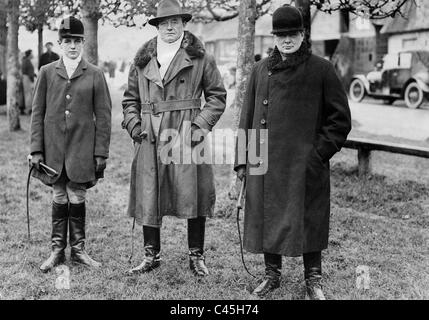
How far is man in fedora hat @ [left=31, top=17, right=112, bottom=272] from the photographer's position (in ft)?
15.4

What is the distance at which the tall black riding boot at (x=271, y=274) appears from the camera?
4.26 meters

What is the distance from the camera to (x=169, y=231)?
6.03 metres

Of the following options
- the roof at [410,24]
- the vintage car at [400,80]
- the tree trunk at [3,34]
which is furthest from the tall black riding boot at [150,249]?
the roof at [410,24]

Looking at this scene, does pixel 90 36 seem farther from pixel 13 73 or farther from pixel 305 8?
pixel 305 8

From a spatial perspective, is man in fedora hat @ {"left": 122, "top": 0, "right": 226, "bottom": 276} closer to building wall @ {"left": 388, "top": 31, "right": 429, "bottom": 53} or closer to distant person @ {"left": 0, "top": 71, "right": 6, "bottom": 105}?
distant person @ {"left": 0, "top": 71, "right": 6, "bottom": 105}

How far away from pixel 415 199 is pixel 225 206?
2558mm

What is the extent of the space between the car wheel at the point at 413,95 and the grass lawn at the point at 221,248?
994cm

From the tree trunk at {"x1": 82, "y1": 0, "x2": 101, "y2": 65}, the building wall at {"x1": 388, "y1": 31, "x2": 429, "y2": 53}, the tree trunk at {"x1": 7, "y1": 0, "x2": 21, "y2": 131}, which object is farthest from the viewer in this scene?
the building wall at {"x1": 388, "y1": 31, "x2": 429, "y2": 53}

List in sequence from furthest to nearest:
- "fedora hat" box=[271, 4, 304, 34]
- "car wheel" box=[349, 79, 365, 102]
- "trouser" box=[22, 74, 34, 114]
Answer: "car wheel" box=[349, 79, 365, 102]
"trouser" box=[22, 74, 34, 114]
"fedora hat" box=[271, 4, 304, 34]

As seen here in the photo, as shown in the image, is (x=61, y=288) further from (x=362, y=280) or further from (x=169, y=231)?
(x=362, y=280)

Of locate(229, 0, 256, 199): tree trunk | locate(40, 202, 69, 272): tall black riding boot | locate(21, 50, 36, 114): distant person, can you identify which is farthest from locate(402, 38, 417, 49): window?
locate(40, 202, 69, 272): tall black riding boot

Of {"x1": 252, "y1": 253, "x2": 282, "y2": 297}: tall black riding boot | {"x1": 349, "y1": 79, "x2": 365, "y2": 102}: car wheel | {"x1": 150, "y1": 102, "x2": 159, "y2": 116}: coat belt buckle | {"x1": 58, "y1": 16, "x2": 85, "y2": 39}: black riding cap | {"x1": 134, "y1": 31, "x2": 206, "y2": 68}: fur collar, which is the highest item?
{"x1": 58, "y1": 16, "x2": 85, "y2": 39}: black riding cap

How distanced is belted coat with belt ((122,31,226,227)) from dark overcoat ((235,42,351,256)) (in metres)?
0.63
